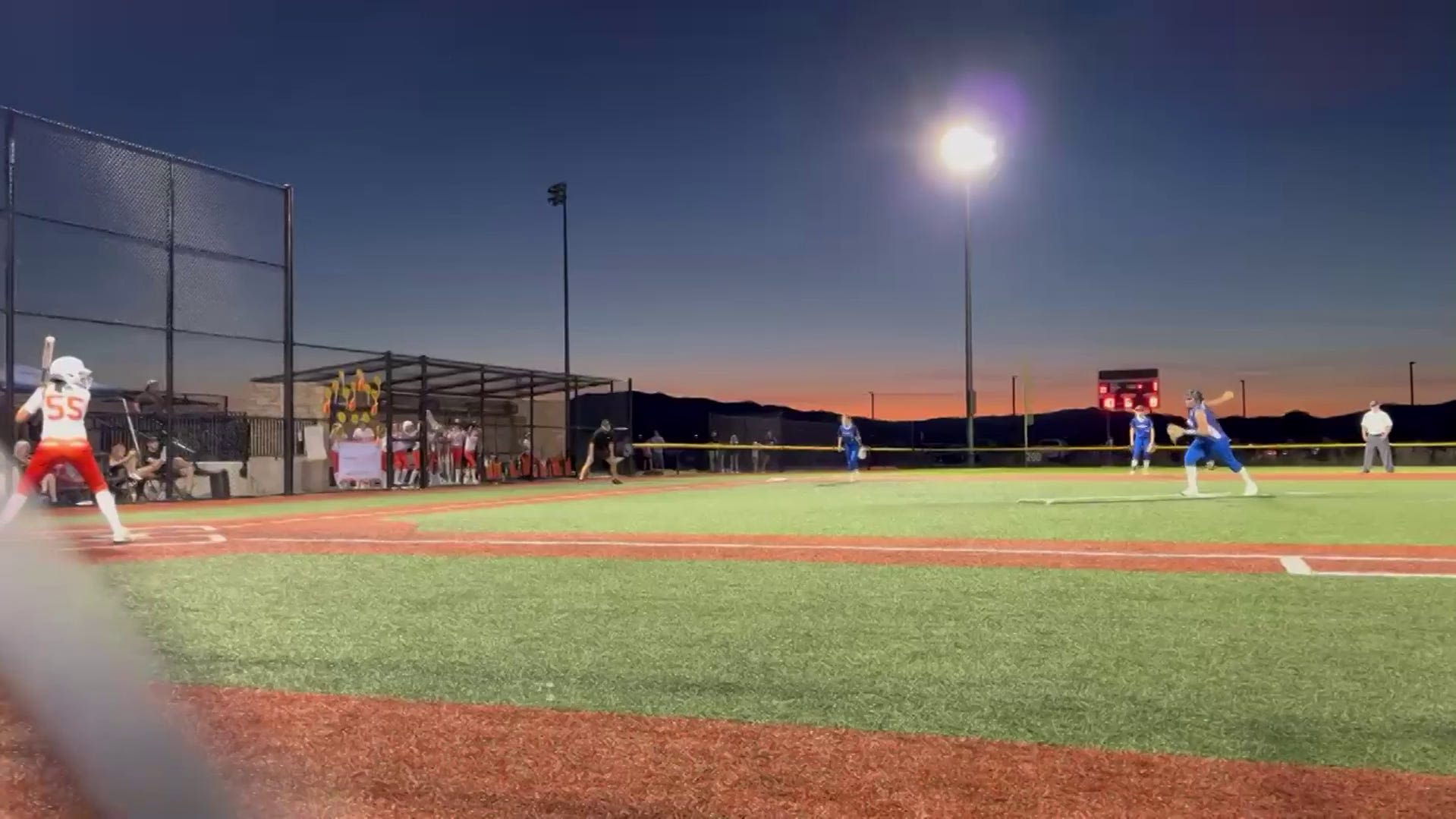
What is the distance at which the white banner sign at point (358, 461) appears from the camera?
23.6 m

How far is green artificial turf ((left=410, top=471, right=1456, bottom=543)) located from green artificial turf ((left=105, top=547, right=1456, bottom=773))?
346 centimetres

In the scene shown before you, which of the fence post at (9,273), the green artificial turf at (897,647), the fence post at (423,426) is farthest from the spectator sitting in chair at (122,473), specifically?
the green artificial turf at (897,647)

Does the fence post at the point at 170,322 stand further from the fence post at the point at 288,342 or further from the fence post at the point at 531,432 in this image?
the fence post at the point at 531,432

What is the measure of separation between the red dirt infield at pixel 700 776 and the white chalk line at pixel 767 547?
5.20 metres

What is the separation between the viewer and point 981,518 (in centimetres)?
1227

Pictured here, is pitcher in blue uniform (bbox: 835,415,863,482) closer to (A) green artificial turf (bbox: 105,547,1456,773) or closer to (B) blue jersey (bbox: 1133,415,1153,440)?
(B) blue jersey (bbox: 1133,415,1153,440)

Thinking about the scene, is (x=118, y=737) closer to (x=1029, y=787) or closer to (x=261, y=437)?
(x=1029, y=787)

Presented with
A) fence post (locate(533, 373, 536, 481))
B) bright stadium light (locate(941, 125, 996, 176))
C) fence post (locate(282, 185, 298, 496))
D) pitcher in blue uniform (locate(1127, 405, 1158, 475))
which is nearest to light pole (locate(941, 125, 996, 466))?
bright stadium light (locate(941, 125, 996, 176))

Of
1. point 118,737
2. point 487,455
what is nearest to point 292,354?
point 487,455

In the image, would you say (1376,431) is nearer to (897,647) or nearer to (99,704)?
(897,647)

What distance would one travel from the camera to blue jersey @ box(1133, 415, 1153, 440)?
2800 cm

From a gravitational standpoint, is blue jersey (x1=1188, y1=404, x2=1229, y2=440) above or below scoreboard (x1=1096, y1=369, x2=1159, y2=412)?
below

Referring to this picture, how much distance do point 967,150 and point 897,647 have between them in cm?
3353

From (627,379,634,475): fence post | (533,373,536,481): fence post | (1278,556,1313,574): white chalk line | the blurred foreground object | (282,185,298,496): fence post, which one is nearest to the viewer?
the blurred foreground object
